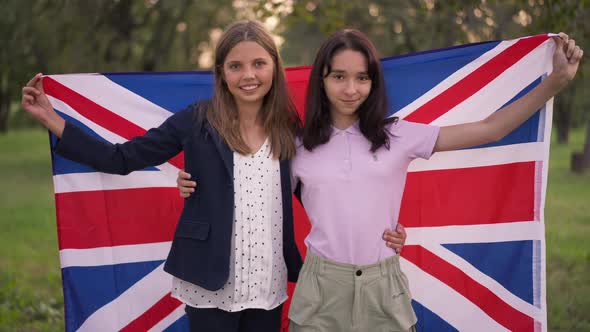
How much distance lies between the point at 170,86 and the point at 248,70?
1088 millimetres

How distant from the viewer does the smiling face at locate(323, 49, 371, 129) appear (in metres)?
Answer: 2.79

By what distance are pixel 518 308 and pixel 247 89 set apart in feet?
6.22

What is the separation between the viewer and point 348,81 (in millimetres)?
2801

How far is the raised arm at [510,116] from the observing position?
2896 mm

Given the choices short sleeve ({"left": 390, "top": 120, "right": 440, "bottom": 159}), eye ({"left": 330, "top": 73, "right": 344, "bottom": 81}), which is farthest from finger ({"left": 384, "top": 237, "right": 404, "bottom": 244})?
eye ({"left": 330, "top": 73, "right": 344, "bottom": 81})

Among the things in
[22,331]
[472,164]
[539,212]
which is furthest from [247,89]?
[22,331]

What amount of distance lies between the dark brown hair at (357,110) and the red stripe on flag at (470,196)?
2.93 feet

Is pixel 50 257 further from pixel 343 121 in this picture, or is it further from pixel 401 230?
pixel 401 230

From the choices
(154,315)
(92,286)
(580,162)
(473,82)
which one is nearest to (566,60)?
(473,82)

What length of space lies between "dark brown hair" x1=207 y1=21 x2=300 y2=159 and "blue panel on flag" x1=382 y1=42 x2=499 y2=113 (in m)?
0.87

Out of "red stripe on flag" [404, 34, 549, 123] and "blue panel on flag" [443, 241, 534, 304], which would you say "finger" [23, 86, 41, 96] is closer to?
"red stripe on flag" [404, 34, 549, 123]

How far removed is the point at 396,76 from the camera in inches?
146

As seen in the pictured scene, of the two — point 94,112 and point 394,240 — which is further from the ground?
point 94,112

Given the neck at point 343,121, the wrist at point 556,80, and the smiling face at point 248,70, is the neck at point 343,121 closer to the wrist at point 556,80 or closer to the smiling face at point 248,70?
the smiling face at point 248,70
